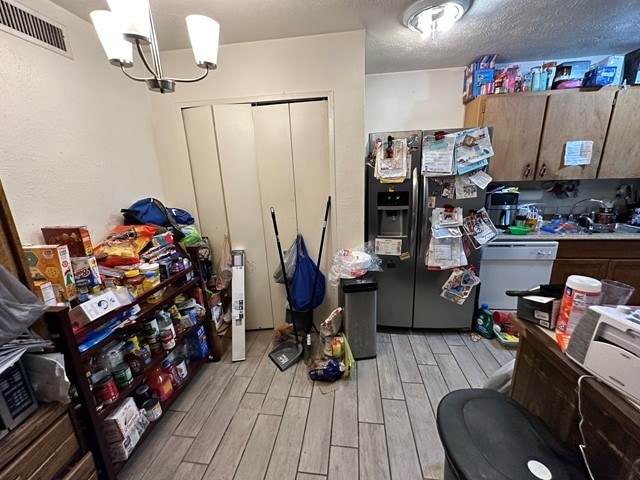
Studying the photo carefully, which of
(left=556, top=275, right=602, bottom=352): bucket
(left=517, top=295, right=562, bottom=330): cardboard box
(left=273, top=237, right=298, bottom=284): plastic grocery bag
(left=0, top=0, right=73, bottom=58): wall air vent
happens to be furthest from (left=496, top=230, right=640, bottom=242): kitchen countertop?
(left=0, top=0, right=73, bottom=58): wall air vent

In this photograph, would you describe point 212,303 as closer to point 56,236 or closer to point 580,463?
point 56,236

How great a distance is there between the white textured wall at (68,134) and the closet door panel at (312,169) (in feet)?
3.93

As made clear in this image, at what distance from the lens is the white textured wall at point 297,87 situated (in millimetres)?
1860

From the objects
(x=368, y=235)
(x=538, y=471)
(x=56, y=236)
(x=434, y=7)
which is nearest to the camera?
(x=538, y=471)

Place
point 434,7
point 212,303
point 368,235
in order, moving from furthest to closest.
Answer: point 368,235 < point 212,303 < point 434,7

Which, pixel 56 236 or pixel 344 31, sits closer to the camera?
pixel 56 236

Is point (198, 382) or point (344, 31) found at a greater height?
point (344, 31)

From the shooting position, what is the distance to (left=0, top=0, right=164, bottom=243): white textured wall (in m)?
1.23

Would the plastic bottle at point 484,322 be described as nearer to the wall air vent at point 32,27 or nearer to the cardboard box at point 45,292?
the cardboard box at point 45,292

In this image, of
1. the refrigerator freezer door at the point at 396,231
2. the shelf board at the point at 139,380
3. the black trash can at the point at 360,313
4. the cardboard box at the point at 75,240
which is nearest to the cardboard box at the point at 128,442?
the shelf board at the point at 139,380

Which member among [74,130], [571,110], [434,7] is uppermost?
[434,7]

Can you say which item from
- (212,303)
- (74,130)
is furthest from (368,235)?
(74,130)

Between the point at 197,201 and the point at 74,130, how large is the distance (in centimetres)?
87

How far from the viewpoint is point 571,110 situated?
83.7 inches
